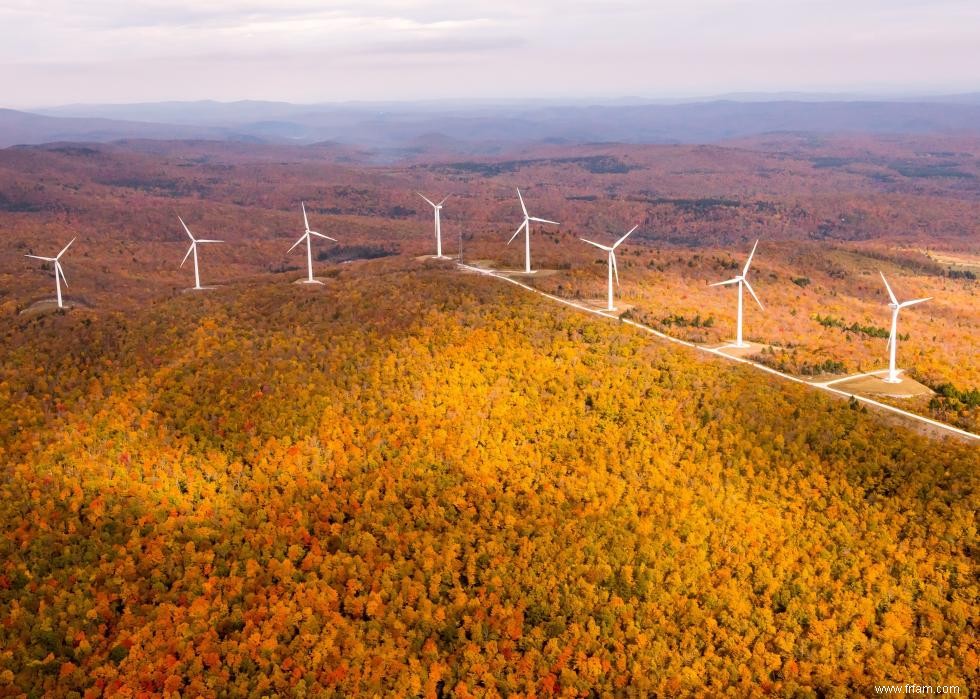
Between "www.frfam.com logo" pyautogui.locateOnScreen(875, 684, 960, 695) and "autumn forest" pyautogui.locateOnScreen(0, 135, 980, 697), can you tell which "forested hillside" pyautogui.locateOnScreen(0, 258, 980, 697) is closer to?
"autumn forest" pyautogui.locateOnScreen(0, 135, 980, 697)

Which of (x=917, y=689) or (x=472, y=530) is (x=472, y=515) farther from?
(x=917, y=689)

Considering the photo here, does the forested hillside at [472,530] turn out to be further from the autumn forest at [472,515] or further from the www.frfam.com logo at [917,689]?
the www.frfam.com logo at [917,689]

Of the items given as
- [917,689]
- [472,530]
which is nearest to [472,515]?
[472,530]

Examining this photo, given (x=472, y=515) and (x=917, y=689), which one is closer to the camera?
(x=917, y=689)

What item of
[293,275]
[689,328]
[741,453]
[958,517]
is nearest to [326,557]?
[741,453]

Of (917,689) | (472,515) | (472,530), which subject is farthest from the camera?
(472,515)

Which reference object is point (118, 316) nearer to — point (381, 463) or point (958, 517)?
point (381, 463)

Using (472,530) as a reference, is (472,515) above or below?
above
